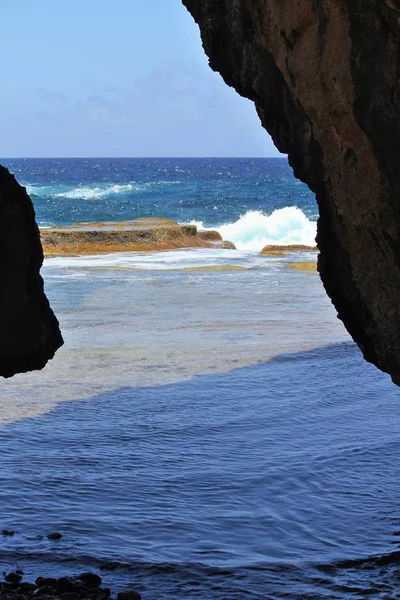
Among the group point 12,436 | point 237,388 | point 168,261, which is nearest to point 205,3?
point 12,436

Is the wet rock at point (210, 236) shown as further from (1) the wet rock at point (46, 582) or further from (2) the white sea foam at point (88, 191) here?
(1) the wet rock at point (46, 582)

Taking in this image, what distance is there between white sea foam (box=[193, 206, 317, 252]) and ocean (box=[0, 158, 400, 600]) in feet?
78.3

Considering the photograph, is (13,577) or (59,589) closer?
(59,589)

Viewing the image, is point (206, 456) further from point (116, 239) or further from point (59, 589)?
point (116, 239)

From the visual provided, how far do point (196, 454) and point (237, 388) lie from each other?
3.13m

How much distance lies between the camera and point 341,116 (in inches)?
263

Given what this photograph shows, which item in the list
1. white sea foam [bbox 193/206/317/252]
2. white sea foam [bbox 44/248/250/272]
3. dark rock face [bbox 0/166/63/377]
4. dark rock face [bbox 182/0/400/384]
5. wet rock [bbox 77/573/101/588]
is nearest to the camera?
dark rock face [bbox 182/0/400/384]

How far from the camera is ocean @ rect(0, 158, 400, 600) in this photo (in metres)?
7.43

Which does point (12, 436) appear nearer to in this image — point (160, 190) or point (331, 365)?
point (331, 365)

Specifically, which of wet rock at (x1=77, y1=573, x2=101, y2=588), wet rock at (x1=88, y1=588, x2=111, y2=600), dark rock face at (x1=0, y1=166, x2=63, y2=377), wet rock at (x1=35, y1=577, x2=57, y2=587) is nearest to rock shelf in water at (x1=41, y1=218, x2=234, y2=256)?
dark rock face at (x1=0, y1=166, x2=63, y2=377)

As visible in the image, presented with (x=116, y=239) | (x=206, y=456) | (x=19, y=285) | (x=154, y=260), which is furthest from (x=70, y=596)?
(x=116, y=239)

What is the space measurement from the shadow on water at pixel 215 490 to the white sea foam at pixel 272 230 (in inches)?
1248

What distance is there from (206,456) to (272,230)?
120 feet

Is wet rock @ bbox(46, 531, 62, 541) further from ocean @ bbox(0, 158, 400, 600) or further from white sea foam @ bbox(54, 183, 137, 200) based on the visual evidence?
white sea foam @ bbox(54, 183, 137, 200)
